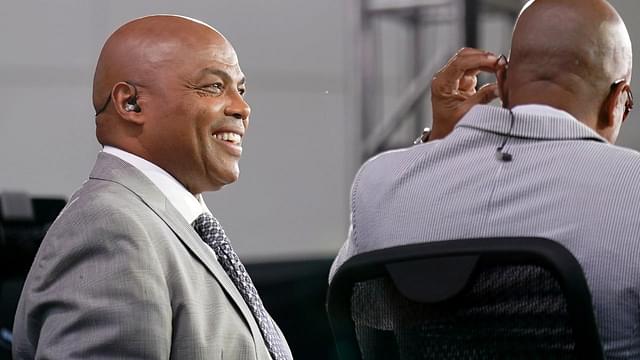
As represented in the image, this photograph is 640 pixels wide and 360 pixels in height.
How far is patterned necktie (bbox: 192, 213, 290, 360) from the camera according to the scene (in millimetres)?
1625

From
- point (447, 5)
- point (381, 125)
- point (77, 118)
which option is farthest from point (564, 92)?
point (77, 118)

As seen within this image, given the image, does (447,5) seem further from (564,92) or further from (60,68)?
(564,92)

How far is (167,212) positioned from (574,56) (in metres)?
0.65

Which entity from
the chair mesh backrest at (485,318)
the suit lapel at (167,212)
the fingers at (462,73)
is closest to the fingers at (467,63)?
the fingers at (462,73)

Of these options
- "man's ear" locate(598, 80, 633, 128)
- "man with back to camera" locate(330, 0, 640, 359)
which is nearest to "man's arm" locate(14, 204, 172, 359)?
"man with back to camera" locate(330, 0, 640, 359)

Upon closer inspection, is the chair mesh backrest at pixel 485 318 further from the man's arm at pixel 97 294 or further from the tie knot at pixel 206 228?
the tie knot at pixel 206 228

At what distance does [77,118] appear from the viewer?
4820 millimetres

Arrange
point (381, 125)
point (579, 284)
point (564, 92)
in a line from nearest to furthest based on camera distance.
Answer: point (579, 284) < point (564, 92) < point (381, 125)

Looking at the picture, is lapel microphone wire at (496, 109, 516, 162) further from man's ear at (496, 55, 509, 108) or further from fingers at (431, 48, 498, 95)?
fingers at (431, 48, 498, 95)

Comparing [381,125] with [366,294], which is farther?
[381,125]

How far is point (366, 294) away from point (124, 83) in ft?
2.14

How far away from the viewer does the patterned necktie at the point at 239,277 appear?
162 cm

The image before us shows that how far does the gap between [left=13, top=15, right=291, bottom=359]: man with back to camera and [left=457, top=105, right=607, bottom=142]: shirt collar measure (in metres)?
0.46

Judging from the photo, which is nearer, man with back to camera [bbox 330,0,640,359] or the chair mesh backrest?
the chair mesh backrest
